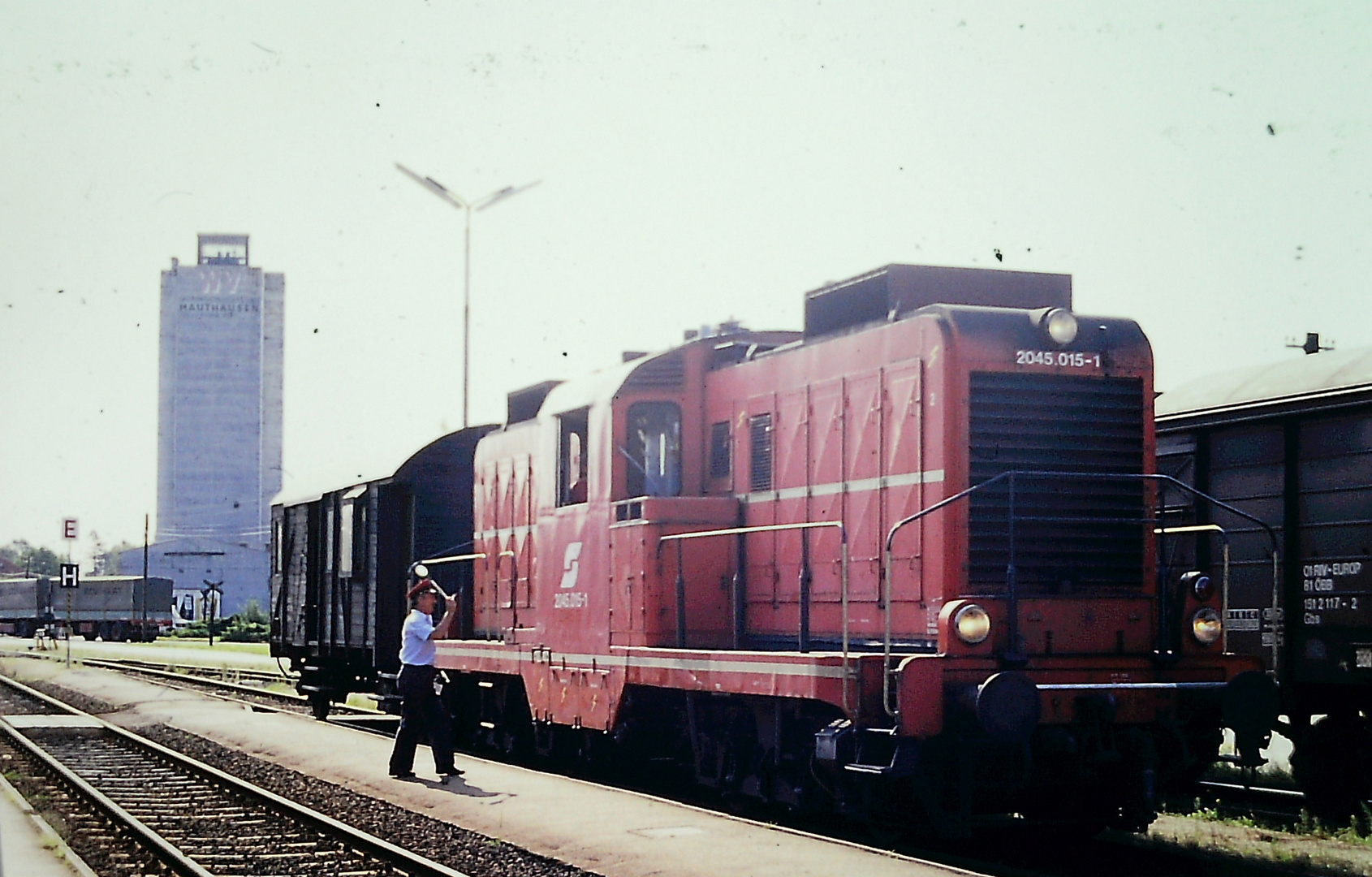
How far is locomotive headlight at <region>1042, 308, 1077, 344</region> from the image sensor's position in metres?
10.3

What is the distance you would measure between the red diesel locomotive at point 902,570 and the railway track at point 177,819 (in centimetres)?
263

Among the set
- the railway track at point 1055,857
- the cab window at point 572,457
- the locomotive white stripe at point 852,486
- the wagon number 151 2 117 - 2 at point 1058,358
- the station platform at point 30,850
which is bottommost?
the station platform at point 30,850

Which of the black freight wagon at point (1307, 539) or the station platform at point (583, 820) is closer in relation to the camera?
the station platform at point (583, 820)

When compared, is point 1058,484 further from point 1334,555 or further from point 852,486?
point 1334,555

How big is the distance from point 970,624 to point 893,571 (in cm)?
120

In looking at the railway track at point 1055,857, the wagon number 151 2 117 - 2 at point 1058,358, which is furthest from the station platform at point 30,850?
the wagon number 151 2 117 - 2 at point 1058,358

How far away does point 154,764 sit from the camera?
16.8 metres

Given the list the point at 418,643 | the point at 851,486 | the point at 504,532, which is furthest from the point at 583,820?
the point at 504,532

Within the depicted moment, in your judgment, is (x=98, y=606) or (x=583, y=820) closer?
(x=583, y=820)

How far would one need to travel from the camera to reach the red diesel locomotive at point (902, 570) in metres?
9.71

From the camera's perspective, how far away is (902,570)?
1062 cm

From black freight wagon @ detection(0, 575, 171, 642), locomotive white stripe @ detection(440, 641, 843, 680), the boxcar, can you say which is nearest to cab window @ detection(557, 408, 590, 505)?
locomotive white stripe @ detection(440, 641, 843, 680)

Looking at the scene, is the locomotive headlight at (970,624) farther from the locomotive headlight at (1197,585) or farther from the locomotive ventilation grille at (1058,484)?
the locomotive headlight at (1197,585)

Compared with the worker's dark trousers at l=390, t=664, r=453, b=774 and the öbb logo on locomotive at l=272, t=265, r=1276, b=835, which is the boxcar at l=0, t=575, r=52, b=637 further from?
the öbb logo on locomotive at l=272, t=265, r=1276, b=835
